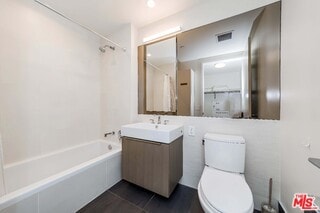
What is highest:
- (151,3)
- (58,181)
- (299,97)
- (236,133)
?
(151,3)

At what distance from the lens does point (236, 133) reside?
1.50 metres

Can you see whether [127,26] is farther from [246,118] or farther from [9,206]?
[9,206]

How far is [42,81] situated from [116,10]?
137cm

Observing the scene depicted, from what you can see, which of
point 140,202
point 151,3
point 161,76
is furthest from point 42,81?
point 140,202

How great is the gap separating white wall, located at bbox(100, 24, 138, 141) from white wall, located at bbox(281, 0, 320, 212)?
1818mm

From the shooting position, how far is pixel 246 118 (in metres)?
1.46

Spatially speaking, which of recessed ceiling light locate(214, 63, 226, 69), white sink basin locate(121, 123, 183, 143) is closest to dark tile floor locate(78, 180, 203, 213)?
white sink basin locate(121, 123, 183, 143)

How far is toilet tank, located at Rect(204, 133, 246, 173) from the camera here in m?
1.34

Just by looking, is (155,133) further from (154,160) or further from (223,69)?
(223,69)

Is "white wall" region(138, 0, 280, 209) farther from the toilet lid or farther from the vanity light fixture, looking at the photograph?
the toilet lid

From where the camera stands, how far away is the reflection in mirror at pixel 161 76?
197 centimetres

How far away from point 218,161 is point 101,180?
4.54ft

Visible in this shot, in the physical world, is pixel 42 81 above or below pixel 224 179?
above

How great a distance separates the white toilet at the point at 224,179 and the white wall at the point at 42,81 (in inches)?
79.1
